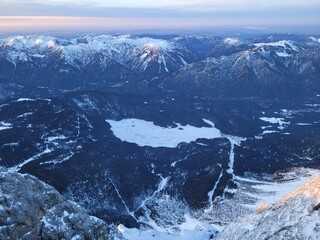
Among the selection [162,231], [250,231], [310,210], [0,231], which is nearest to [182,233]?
[162,231]

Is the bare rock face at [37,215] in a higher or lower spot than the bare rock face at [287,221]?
higher

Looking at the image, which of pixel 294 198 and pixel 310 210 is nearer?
pixel 310 210

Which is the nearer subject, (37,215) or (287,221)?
(37,215)

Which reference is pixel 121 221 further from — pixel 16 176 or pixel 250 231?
pixel 16 176

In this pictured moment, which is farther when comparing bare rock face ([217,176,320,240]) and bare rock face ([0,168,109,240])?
bare rock face ([217,176,320,240])

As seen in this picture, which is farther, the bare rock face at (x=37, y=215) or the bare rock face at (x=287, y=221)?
the bare rock face at (x=287, y=221)
